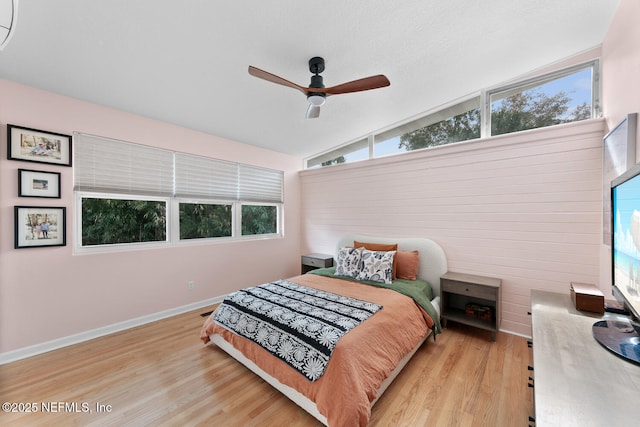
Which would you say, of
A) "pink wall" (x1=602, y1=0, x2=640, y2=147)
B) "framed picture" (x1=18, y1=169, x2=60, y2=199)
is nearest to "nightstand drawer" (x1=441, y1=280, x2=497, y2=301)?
"pink wall" (x1=602, y1=0, x2=640, y2=147)

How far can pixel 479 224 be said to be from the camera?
299 centimetres

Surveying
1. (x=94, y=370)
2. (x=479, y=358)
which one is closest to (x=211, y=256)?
(x=94, y=370)

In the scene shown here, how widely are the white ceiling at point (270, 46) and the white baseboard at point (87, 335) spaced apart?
2463mm

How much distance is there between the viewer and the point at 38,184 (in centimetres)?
241

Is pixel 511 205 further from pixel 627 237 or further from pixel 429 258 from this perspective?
pixel 627 237

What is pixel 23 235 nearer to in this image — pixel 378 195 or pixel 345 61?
pixel 345 61

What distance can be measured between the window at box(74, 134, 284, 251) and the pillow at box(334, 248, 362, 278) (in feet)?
5.89

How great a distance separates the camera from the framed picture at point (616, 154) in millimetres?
1655

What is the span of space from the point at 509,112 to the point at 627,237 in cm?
229

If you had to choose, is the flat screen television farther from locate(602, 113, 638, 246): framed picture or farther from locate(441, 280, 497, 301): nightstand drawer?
locate(441, 280, 497, 301): nightstand drawer

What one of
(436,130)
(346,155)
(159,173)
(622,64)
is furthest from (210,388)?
(622,64)

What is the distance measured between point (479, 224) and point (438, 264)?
681 mm

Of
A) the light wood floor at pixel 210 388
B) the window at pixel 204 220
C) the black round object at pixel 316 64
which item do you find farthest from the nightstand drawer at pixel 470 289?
the window at pixel 204 220

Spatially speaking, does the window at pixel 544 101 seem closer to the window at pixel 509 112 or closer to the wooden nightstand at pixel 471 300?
the window at pixel 509 112
